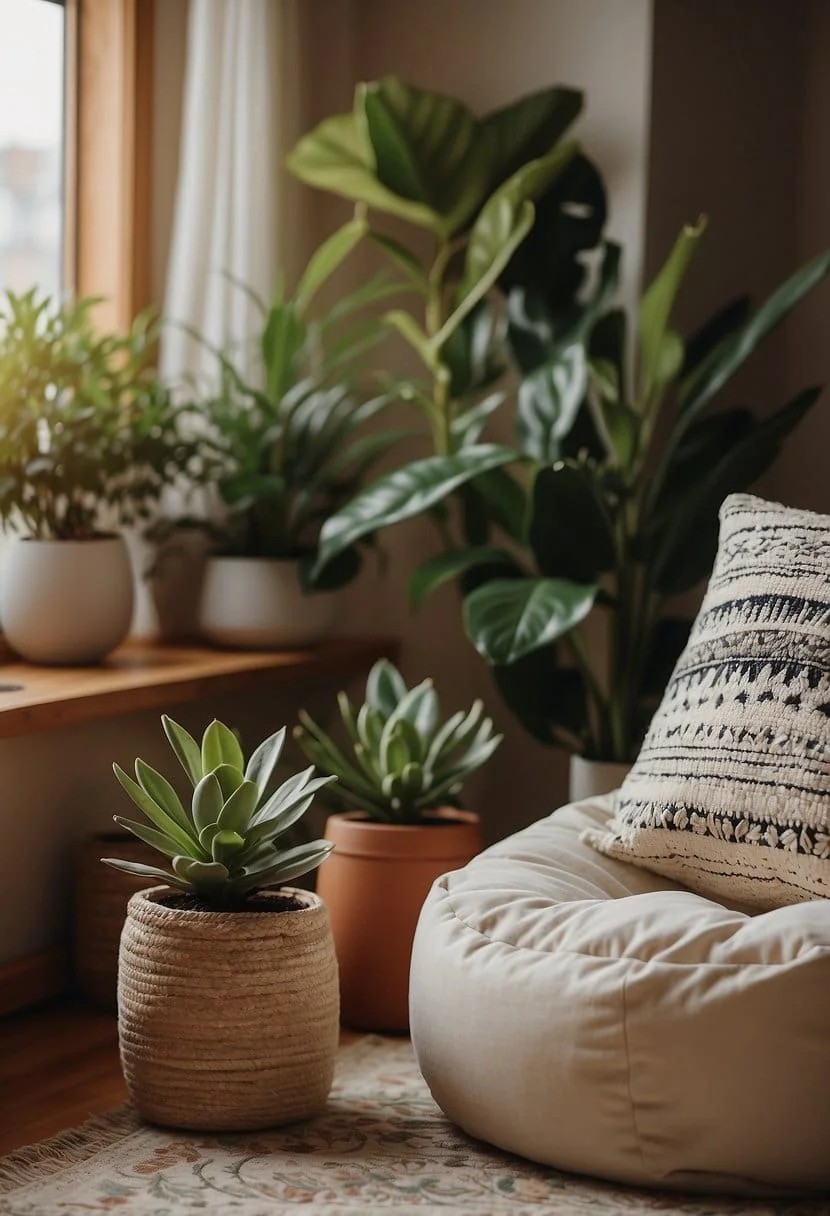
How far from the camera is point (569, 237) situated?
2.91 m

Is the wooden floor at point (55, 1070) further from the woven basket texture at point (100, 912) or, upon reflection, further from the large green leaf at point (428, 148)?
the large green leaf at point (428, 148)

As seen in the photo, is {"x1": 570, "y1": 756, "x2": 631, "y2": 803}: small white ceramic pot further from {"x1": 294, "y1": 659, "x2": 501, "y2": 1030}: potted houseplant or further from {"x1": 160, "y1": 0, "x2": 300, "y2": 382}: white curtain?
{"x1": 160, "y1": 0, "x2": 300, "y2": 382}: white curtain

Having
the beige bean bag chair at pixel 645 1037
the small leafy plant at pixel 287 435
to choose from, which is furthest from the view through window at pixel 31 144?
the beige bean bag chair at pixel 645 1037

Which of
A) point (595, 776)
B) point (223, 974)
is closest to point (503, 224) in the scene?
point (595, 776)

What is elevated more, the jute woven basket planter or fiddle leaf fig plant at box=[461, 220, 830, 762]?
fiddle leaf fig plant at box=[461, 220, 830, 762]

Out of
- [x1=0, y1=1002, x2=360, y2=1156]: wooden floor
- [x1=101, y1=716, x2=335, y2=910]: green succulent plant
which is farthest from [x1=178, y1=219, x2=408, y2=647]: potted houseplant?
[x1=101, y1=716, x2=335, y2=910]: green succulent plant

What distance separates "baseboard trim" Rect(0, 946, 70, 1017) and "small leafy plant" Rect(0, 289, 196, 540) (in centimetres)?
68

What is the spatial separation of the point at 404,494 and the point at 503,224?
0.52 metres

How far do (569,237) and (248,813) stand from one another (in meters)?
1.46

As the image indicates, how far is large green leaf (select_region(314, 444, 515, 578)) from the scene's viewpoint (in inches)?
102

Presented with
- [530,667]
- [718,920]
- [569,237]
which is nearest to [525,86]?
[569,237]

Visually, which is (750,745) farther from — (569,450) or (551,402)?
(569,450)

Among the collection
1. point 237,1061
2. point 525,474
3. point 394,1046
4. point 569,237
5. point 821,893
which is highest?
point 569,237

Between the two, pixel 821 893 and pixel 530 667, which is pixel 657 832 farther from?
pixel 530 667
